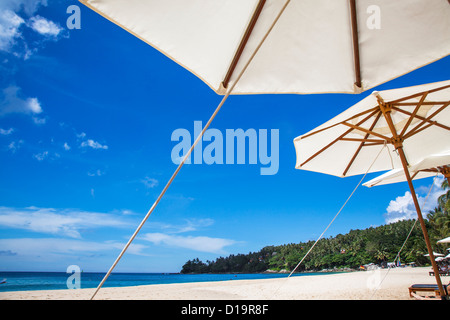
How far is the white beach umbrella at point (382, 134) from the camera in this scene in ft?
10.3

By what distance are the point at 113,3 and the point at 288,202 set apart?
79.6 meters

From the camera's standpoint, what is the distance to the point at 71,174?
260 feet

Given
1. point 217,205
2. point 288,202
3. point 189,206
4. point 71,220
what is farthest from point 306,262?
point 71,220

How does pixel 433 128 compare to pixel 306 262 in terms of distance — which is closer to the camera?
pixel 433 128

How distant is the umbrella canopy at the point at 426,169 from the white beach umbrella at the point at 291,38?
2.47 m

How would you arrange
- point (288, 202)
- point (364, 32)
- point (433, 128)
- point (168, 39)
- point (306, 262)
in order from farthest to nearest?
point (288, 202)
point (306, 262)
point (433, 128)
point (364, 32)
point (168, 39)

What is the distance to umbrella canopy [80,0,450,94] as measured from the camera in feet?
5.62

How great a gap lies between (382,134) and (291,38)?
2994mm

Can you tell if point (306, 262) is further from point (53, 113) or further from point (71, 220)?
point (53, 113)

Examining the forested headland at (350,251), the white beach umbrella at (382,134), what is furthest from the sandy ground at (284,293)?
the forested headland at (350,251)

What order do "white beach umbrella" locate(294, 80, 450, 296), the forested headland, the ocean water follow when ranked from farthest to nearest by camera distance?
the forested headland, the ocean water, "white beach umbrella" locate(294, 80, 450, 296)

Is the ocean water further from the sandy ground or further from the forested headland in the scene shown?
the sandy ground

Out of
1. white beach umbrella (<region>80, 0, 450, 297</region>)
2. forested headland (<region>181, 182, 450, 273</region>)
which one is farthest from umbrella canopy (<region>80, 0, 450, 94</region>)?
forested headland (<region>181, 182, 450, 273</region>)

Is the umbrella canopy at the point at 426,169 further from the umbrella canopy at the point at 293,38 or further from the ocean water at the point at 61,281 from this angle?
the ocean water at the point at 61,281
